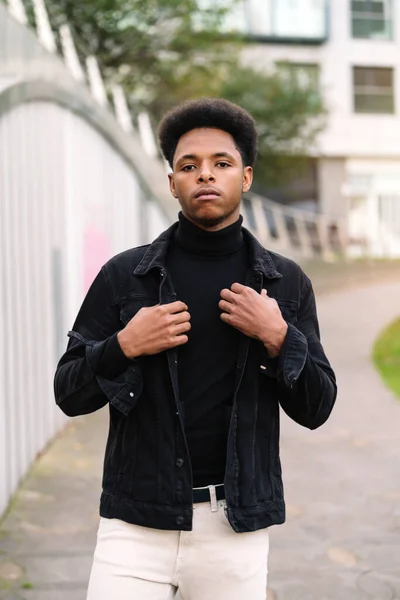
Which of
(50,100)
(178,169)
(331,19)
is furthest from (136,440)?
(331,19)

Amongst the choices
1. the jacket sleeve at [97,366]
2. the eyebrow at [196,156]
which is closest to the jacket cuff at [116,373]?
the jacket sleeve at [97,366]

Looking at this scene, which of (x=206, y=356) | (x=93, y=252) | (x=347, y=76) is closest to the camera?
(x=206, y=356)

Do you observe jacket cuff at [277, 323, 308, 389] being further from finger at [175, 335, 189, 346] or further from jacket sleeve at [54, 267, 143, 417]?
jacket sleeve at [54, 267, 143, 417]

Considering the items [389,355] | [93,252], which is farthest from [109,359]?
[389,355]

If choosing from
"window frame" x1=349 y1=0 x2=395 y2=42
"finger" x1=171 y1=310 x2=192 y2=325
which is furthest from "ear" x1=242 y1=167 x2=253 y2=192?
"window frame" x1=349 y1=0 x2=395 y2=42

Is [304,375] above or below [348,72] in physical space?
below

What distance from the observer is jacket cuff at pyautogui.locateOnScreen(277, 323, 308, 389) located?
2.14 meters

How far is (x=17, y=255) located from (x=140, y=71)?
15652 millimetres

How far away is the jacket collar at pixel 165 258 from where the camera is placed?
2.28 m

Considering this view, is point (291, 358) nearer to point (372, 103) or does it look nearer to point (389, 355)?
point (389, 355)

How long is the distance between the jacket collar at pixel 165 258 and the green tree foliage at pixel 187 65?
16156mm

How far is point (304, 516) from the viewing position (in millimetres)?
5211

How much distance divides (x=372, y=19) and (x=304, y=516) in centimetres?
2819

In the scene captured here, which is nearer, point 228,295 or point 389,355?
point 228,295
